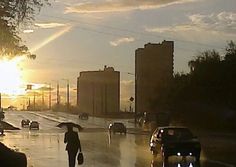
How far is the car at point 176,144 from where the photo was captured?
98.0 feet

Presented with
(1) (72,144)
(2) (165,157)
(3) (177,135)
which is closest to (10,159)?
(1) (72,144)

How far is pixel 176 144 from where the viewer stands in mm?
30266

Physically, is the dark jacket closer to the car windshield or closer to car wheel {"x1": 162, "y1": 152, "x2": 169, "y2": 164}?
car wheel {"x1": 162, "y1": 152, "x2": 169, "y2": 164}

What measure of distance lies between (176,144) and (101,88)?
15040cm

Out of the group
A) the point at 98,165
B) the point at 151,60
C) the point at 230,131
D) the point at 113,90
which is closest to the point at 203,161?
the point at 98,165

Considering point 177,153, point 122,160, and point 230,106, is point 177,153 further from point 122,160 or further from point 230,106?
point 230,106

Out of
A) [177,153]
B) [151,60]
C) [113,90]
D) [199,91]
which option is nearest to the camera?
[177,153]

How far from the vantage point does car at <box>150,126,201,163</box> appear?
2988 cm

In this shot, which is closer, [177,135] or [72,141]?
[72,141]

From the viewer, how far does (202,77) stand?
274 ft

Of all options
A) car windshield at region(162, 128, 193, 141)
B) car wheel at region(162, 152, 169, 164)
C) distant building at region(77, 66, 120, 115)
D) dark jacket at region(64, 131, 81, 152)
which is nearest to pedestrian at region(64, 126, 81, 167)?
dark jacket at region(64, 131, 81, 152)

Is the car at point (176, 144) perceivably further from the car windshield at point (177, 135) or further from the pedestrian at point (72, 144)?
the pedestrian at point (72, 144)

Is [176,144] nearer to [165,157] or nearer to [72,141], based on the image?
[165,157]

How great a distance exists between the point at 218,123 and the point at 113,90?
4360 inches
